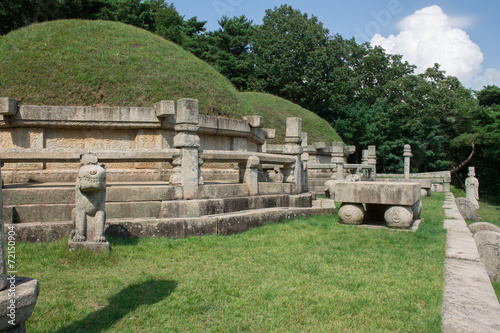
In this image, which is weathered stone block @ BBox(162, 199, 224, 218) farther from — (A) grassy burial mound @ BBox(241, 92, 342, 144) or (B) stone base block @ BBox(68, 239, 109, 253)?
(A) grassy burial mound @ BBox(241, 92, 342, 144)

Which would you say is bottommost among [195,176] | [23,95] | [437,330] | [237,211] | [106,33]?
[437,330]

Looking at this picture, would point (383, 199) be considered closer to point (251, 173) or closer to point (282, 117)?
point (251, 173)

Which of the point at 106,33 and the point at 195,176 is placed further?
→ the point at 106,33

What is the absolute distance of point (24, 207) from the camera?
5812 millimetres

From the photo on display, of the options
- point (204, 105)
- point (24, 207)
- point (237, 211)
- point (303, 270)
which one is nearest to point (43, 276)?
point (24, 207)

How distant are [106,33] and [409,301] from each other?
36.6 feet

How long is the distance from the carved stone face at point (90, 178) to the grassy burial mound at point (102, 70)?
4.63 m

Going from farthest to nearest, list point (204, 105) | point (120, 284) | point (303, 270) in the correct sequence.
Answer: point (204, 105)
point (303, 270)
point (120, 284)

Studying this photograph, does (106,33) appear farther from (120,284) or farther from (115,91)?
(120,284)

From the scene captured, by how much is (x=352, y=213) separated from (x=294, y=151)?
2.26m

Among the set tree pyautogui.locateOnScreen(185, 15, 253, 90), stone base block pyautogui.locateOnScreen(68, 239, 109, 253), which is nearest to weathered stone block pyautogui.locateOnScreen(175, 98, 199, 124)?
stone base block pyautogui.locateOnScreen(68, 239, 109, 253)

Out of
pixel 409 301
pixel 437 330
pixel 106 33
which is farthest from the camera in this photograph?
pixel 106 33

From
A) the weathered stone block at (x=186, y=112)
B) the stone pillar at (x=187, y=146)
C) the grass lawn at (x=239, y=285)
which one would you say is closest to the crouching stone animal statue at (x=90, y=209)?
the grass lawn at (x=239, y=285)

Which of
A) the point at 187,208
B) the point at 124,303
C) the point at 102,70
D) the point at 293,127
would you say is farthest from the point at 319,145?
the point at 124,303
